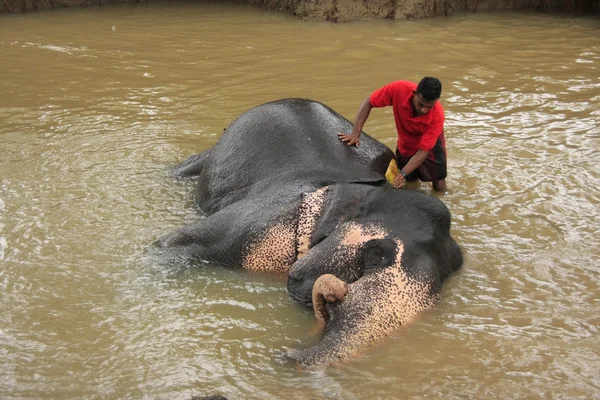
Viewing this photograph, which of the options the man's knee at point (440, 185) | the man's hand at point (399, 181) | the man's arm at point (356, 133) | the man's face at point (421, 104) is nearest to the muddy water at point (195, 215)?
the man's knee at point (440, 185)

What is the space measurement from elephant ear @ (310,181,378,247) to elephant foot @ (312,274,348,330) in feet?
1.94

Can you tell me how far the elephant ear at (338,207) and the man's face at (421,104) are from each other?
0.97m

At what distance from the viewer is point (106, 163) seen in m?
6.10

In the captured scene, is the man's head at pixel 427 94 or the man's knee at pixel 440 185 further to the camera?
the man's knee at pixel 440 185

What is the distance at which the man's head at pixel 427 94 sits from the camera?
4.86 metres

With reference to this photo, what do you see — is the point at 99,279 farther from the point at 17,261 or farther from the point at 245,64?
the point at 245,64

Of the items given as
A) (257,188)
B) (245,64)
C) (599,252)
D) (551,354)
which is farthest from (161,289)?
(245,64)

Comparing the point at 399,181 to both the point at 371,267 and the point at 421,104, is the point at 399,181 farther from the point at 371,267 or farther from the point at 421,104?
the point at 371,267

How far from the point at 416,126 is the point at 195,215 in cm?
171

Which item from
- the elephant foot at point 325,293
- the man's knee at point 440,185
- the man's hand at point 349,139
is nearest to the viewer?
the elephant foot at point 325,293

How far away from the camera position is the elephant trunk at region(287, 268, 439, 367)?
3.30 m

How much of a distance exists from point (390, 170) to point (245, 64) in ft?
13.9

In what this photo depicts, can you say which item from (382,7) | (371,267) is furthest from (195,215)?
(382,7)

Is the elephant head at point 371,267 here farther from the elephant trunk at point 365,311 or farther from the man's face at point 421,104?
the man's face at point 421,104
